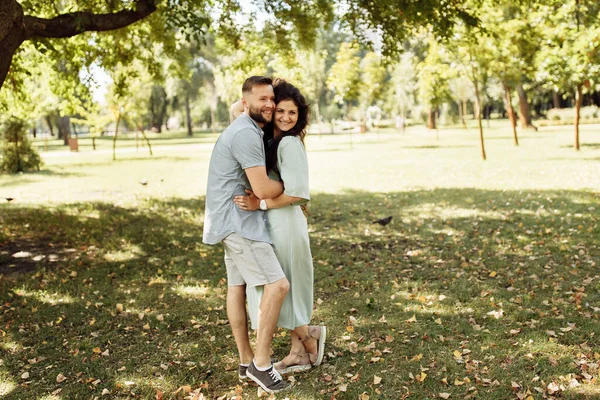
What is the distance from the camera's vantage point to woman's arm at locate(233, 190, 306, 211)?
4.09m

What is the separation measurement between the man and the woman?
0.09m

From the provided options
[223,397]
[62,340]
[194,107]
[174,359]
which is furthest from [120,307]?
[194,107]

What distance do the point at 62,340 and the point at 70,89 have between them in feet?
31.2

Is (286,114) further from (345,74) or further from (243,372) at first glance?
(345,74)

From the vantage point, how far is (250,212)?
4164 mm

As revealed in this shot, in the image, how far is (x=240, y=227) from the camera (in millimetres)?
4070

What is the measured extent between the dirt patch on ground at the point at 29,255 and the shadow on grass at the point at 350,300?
0.05 metres

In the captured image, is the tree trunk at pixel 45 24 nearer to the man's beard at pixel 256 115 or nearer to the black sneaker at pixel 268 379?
the man's beard at pixel 256 115

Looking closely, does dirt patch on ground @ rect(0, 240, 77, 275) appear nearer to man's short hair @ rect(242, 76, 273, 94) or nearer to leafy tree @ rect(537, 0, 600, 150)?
man's short hair @ rect(242, 76, 273, 94)

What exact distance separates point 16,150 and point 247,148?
2221 cm

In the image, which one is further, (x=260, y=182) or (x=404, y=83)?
(x=404, y=83)

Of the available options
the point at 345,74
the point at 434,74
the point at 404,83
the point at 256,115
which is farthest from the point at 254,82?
the point at 404,83

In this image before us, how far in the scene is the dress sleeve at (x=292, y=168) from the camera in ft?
13.2

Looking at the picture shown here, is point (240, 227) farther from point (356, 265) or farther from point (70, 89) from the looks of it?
point (70, 89)
